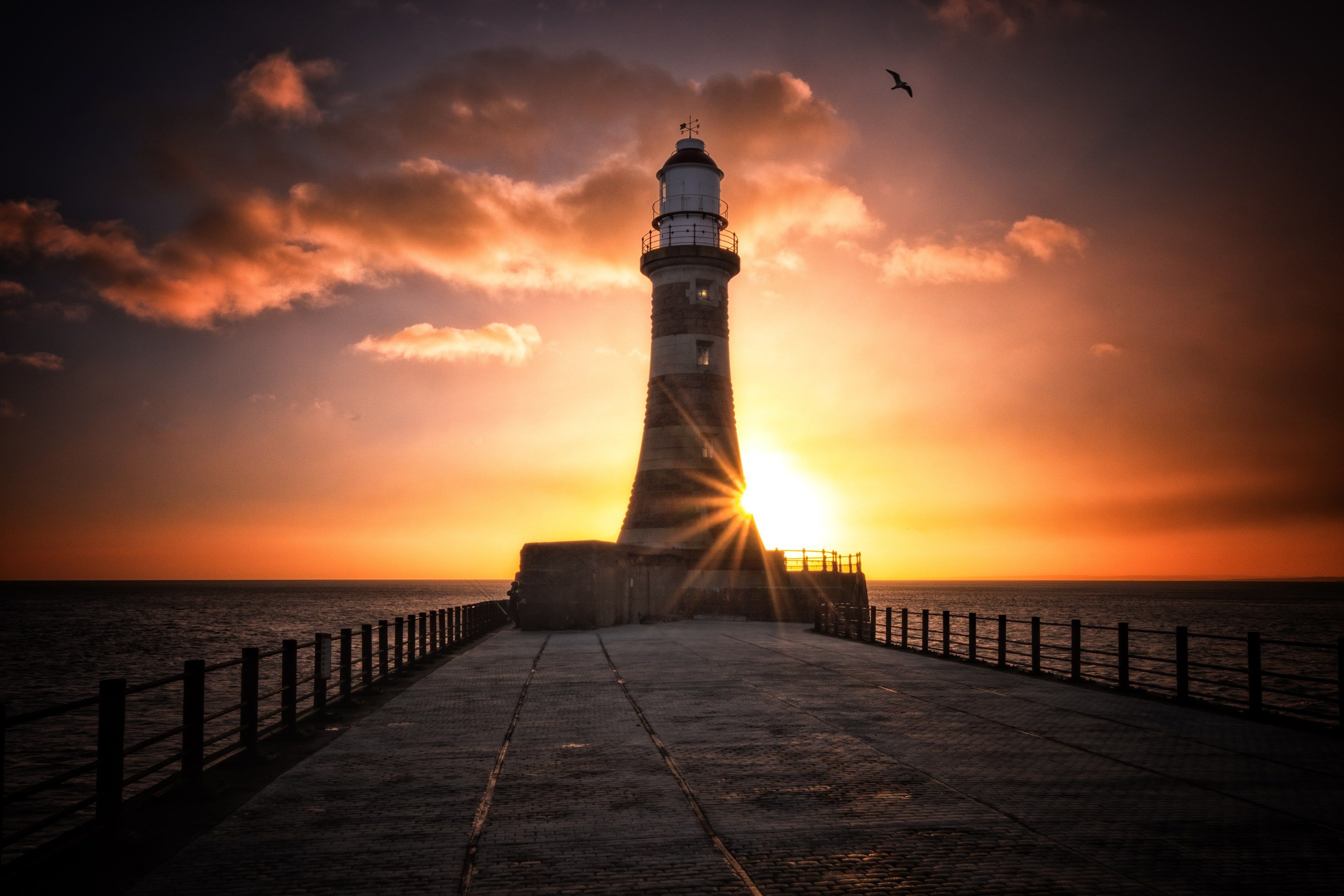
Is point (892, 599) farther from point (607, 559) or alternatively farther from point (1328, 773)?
point (1328, 773)

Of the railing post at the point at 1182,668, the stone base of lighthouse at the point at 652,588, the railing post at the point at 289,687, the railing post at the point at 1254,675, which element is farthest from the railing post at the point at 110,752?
the stone base of lighthouse at the point at 652,588

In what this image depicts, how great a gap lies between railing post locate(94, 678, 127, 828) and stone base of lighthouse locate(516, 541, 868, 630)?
23222 millimetres

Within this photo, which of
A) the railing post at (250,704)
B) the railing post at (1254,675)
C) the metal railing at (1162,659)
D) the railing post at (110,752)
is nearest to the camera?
the railing post at (110,752)

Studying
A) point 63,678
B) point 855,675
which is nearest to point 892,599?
point 63,678

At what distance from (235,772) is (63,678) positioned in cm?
4142

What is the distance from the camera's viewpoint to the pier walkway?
5855 mm

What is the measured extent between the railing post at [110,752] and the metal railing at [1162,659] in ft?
29.3

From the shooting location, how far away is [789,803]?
299 inches

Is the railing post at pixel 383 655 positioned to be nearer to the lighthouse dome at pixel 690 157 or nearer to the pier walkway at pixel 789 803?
the pier walkway at pixel 789 803

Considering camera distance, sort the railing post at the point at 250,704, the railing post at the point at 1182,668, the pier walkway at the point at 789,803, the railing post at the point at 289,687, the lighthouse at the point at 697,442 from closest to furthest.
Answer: the pier walkway at the point at 789,803
the railing post at the point at 250,704
the railing post at the point at 289,687
the railing post at the point at 1182,668
the lighthouse at the point at 697,442

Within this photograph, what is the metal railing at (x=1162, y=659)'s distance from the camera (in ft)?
41.8

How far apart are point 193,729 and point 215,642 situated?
64955mm

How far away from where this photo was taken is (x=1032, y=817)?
720cm

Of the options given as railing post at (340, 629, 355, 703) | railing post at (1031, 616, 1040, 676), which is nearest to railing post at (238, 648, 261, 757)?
railing post at (340, 629, 355, 703)
